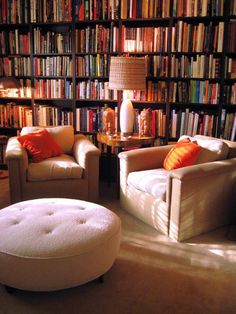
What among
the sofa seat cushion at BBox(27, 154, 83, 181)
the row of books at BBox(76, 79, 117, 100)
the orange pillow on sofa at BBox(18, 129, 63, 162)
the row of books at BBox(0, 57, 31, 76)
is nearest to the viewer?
the sofa seat cushion at BBox(27, 154, 83, 181)

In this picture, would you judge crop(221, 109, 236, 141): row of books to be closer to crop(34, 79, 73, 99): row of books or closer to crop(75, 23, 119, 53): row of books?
crop(75, 23, 119, 53): row of books

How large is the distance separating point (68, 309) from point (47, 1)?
3.27 metres

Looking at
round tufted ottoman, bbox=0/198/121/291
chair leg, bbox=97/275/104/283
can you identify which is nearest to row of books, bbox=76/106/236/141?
round tufted ottoman, bbox=0/198/121/291

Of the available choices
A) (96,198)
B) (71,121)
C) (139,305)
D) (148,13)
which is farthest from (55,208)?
(148,13)

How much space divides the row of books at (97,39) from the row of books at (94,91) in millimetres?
352

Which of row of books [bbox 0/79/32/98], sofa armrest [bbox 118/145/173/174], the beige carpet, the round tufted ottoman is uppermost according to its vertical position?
row of books [bbox 0/79/32/98]

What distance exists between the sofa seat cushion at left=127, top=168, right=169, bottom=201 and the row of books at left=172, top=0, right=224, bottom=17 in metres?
1.63

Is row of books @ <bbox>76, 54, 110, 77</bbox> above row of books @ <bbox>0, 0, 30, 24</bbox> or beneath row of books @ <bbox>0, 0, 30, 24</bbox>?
beneath

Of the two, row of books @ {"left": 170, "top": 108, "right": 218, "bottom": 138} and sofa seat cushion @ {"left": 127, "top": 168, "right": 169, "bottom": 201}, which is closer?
sofa seat cushion @ {"left": 127, "top": 168, "right": 169, "bottom": 201}

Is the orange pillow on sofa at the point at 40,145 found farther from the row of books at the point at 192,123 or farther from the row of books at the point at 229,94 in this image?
the row of books at the point at 229,94

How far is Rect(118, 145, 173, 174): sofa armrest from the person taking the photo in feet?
10.0

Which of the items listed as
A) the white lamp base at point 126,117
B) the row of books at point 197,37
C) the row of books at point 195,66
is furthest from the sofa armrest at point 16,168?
Answer: the row of books at point 197,37

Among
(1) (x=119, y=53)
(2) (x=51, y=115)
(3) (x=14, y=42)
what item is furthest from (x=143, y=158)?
(3) (x=14, y=42)

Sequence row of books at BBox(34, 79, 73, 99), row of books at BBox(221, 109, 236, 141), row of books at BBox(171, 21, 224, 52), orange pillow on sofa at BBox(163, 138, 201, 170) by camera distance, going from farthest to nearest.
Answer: row of books at BBox(34, 79, 73, 99) → row of books at BBox(221, 109, 236, 141) → row of books at BBox(171, 21, 224, 52) → orange pillow on sofa at BBox(163, 138, 201, 170)
